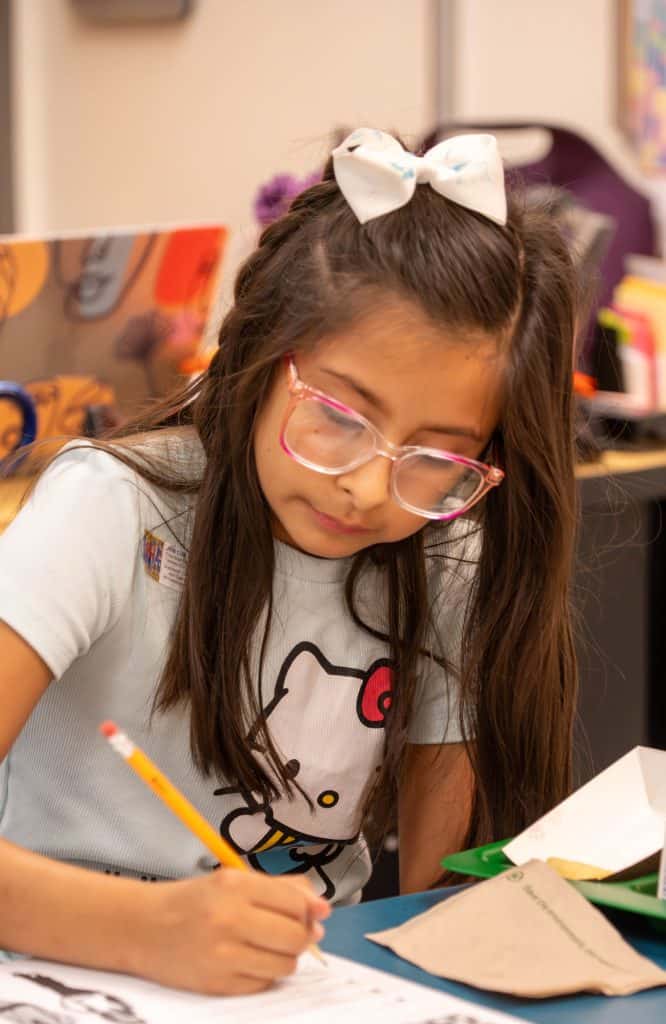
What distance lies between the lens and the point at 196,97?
367 centimetres

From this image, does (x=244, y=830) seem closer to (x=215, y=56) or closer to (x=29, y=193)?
(x=215, y=56)

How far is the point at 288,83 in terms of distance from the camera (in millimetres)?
3529

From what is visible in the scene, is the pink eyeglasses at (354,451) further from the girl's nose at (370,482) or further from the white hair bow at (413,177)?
the white hair bow at (413,177)

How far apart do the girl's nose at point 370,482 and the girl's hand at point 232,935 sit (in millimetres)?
247

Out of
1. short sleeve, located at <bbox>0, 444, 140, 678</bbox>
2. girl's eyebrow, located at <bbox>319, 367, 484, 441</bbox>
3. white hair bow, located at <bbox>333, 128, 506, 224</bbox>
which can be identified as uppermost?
white hair bow, located at <bbox>333, 128, 506, 224</bbox>

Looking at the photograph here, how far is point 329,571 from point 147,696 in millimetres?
157

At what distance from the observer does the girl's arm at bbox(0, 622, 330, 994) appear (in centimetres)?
74

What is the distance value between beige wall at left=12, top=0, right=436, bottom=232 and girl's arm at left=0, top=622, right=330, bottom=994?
2530 mm

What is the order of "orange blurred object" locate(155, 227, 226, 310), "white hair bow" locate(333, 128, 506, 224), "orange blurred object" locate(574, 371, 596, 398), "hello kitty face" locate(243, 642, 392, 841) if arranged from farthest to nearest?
"orange blurred object" locate(574, 371, 596, 398) → "orange blurred object" locate(155, 227, 226, 310) → "hello kitty face" locate(243, 642, 392, 841) → "white hair bow" locate(333, 128, 506, 224)

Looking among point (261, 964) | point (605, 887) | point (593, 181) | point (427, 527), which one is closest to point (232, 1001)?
point (261, 964)

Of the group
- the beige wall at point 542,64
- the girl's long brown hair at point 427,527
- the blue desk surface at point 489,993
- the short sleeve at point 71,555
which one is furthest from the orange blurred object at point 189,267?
the beige wall at point 542,64

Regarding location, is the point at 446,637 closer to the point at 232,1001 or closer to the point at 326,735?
the point at 326,735

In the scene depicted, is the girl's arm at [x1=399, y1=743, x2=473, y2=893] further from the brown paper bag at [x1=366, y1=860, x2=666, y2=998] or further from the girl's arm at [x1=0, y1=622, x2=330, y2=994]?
the girl's arm at [x1=0, y1=622, x2=330, y2=994]

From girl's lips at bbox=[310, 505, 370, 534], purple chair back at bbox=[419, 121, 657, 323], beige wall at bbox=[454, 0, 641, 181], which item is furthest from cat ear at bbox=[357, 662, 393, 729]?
beige wall at bbox=[454, 0, 641, 181]
